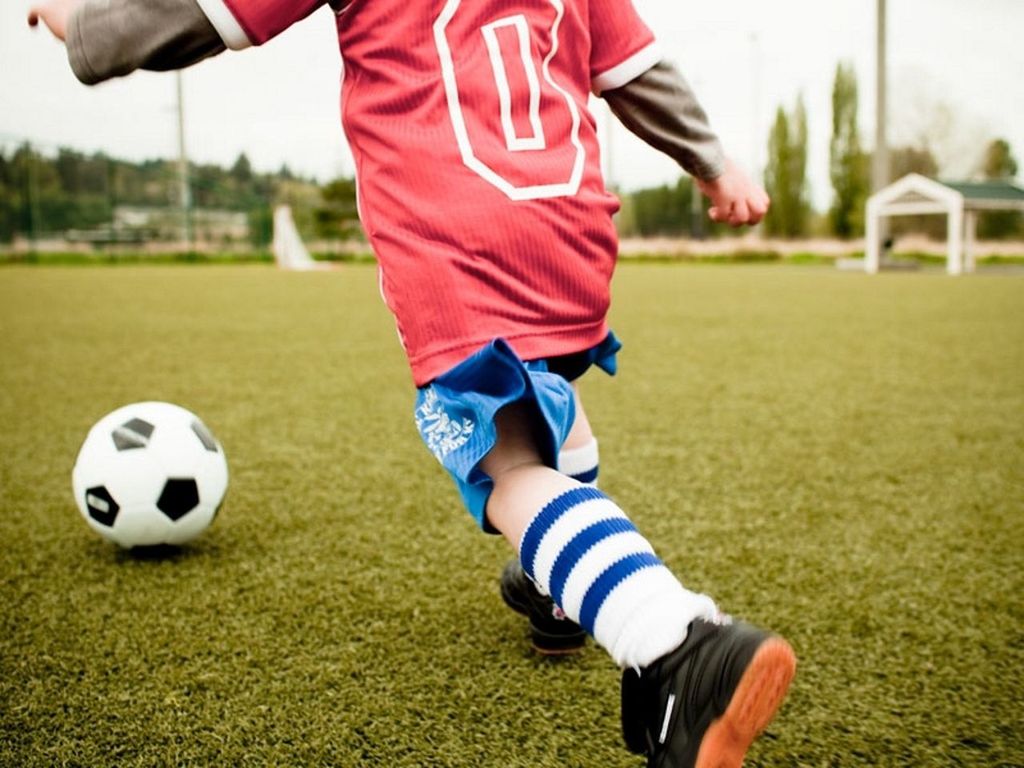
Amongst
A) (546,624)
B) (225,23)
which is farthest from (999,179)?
(225,23)

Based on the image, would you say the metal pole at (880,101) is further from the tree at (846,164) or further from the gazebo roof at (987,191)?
the tree at (846,164)

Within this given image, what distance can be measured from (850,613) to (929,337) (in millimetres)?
4537

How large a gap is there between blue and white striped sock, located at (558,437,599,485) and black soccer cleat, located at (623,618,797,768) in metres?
0.45

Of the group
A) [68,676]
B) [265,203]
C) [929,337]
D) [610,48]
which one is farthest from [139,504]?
[265,203]

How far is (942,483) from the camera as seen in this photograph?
7.86 ft

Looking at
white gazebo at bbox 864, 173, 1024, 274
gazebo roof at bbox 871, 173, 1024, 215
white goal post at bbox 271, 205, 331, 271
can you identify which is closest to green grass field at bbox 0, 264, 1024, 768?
white gazebo at bbox 864, 173, 1024, 274

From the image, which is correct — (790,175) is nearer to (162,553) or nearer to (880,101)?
(880,101)

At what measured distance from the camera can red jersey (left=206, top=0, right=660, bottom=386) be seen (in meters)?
1.05

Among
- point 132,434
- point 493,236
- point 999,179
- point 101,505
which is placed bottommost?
point 101,505

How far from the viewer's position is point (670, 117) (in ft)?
4.54

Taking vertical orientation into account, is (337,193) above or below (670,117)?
above

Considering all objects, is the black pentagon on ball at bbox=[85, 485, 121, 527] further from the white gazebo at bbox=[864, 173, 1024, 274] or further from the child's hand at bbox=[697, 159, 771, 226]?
the white gazebo at bbox=[864, 173, 1024, 274]

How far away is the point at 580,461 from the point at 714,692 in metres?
0.52

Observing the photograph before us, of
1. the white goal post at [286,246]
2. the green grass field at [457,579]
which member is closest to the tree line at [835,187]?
the white goal post at [286,246]
